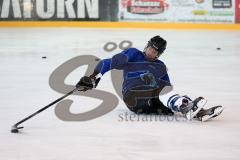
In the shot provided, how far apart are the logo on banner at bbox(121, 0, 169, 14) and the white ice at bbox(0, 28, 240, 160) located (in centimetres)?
549

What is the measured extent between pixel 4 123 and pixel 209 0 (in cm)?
1228

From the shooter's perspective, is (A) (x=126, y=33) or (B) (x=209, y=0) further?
(B) (x=209, y=0)

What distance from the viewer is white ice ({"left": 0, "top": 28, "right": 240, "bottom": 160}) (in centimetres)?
332

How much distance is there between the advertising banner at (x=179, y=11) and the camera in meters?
15.7

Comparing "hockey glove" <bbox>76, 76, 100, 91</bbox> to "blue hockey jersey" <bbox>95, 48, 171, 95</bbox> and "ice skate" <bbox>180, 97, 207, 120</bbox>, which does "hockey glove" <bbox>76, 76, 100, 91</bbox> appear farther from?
"ice skate" <bbox>180, 97, 207, 120</bbox>

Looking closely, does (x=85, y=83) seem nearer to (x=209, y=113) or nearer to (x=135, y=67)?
(x=135, y=67)

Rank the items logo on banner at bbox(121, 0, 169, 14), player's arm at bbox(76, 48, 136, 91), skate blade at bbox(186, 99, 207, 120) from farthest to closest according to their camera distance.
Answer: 1. logo on banner at bbox(121, 0, 169, 14)
2. player's arm at bbox(76, 48, 136, 91)
3. skate blade at bbox(186, 99, 207, 120)

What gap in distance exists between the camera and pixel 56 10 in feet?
52.3

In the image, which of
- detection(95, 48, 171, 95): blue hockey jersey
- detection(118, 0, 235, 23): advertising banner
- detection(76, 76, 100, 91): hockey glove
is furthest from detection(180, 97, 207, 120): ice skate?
detection(118, 0, 235, 23): advertising banner

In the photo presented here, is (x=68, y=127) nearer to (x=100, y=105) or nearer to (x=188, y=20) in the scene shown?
(x=100, y=105)

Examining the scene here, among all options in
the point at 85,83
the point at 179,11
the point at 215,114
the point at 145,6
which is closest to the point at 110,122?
the point at 85,83

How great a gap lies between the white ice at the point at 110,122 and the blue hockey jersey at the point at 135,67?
286 mm

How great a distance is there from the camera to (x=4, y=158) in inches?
124

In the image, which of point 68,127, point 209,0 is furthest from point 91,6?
point 68,127
